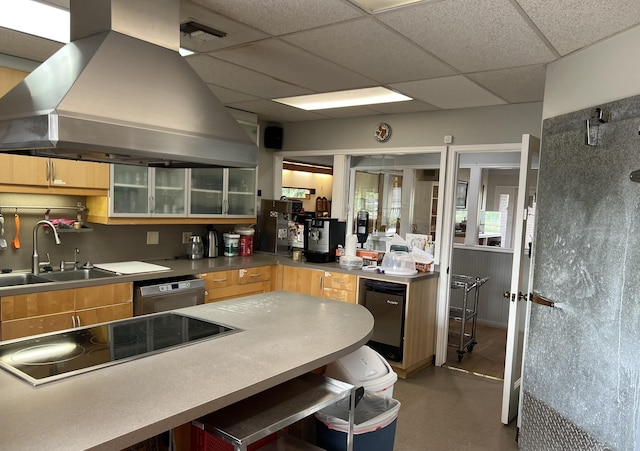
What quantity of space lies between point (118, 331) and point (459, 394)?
2826 mm

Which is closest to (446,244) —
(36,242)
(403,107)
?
(403,107)

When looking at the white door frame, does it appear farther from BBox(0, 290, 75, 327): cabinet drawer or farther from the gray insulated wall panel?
BBox(0, 290, 75, 327): cabinet drawer

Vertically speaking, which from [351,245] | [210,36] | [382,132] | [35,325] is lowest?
[35,325]

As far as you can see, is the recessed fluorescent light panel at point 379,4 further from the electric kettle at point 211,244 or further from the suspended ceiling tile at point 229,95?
the electric kettle at point 211,244

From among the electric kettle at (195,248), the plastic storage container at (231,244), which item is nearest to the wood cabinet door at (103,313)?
the electric kettle at (195,248)

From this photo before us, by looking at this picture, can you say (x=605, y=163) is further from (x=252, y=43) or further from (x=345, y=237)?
(x=345, y=237)

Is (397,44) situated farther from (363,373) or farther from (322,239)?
(322,239)

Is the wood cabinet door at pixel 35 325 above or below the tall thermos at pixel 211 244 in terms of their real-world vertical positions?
below

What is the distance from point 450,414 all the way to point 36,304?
2.96 metres

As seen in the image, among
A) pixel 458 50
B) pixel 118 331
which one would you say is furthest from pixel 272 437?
pixel 458 50

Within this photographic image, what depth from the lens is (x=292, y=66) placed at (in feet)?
10.3

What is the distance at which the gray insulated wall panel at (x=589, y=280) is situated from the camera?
2.11 metres

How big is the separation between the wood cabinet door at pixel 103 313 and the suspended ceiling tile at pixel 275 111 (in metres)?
2.21

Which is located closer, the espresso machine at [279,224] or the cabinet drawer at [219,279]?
the cabinet drawer at [219,279]
